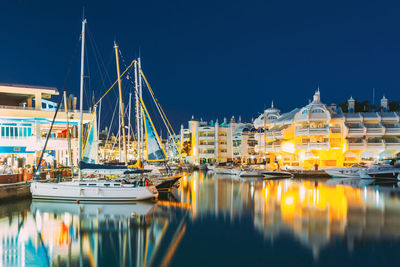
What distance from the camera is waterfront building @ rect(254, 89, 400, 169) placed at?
201 feet

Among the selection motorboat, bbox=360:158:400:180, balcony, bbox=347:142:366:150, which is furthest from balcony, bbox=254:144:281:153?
motorboat, bbox=360:158:400:180

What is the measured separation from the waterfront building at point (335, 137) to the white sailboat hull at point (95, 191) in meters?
40.9

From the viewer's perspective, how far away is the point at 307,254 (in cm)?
1558

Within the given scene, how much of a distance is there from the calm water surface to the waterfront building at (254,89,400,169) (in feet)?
107

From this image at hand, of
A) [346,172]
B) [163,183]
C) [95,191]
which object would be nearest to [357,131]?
[346,172]

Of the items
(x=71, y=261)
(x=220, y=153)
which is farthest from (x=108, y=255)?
(x=220, y=153)

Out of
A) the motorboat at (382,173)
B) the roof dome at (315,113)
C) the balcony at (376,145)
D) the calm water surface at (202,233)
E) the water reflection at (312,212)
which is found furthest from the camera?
the balcony at (376,145)

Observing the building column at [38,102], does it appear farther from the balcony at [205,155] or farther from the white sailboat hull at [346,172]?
the balcony at [205,155]

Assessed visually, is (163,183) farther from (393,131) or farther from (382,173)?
(393,131)

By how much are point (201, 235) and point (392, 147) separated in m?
56.2

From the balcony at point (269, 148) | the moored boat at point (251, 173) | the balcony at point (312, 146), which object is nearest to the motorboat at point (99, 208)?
the moored boat at point (251, 173)

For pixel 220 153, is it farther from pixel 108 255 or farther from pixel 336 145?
pixel 108 255

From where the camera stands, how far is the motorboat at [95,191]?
27.8 meters

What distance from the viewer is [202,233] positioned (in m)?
19.5
